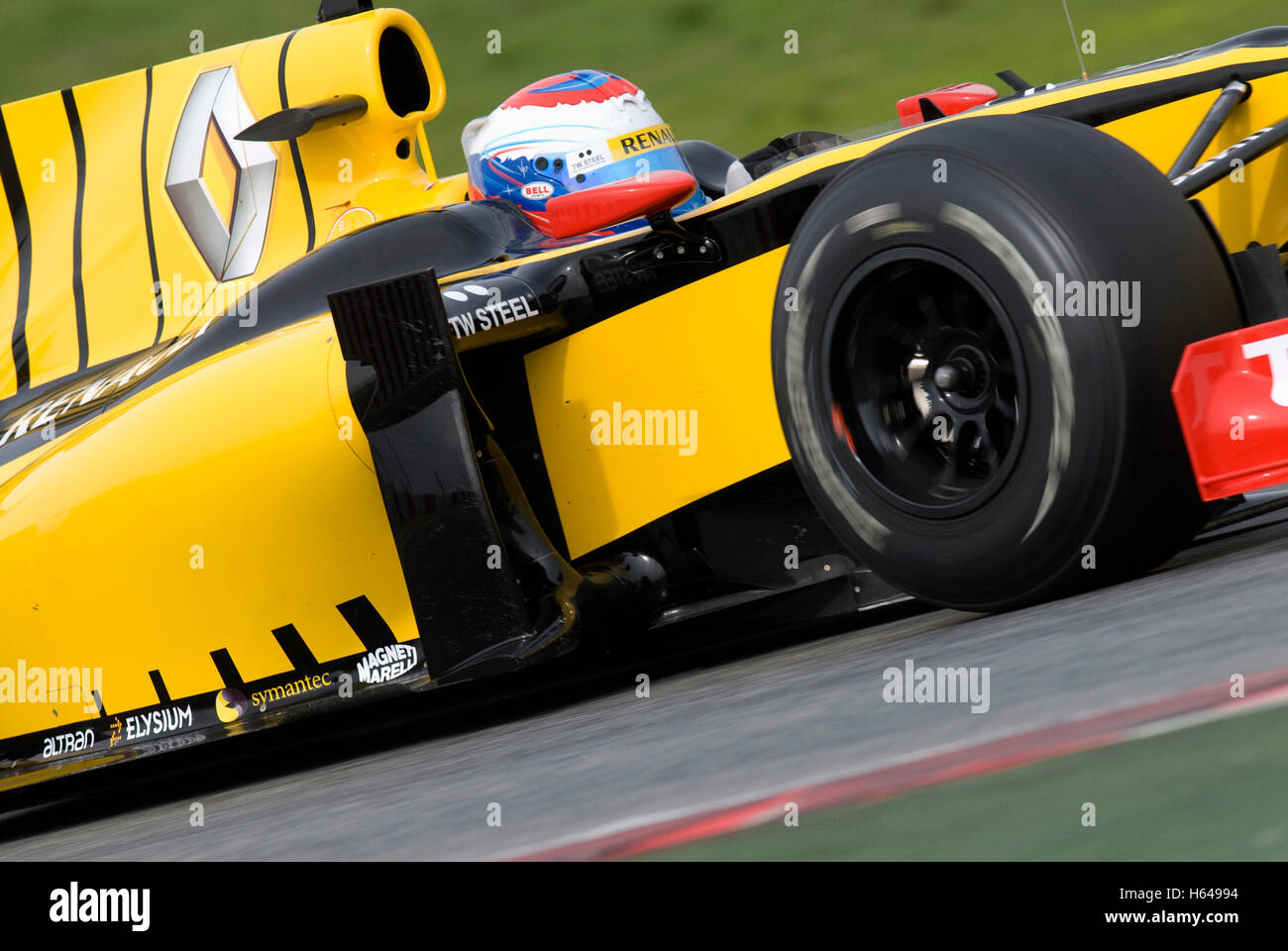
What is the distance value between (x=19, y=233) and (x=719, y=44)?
12.5m

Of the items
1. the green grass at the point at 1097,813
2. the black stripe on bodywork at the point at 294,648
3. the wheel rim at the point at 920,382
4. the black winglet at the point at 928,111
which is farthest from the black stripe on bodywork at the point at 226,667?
the green grass at the point at 1097,813

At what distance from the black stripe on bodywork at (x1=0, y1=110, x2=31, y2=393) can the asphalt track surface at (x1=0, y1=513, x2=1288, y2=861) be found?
4.60ft

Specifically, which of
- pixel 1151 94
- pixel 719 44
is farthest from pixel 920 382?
pixel 719 44

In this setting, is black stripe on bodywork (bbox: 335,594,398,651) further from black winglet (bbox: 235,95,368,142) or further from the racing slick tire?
black winglet (bbox: 235,95,368,142)

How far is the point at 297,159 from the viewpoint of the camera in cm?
440

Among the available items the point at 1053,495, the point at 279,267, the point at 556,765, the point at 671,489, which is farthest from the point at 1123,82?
the point at 279,267

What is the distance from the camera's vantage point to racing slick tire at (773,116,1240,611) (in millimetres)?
2361

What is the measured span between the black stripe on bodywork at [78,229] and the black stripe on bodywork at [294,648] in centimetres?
145

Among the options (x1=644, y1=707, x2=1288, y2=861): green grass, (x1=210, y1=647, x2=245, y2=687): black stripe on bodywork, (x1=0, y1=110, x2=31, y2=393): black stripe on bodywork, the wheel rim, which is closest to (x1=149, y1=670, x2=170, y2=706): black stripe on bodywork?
(x1=210, y1=647, x2=245, y2=687): black stripe on bodywork

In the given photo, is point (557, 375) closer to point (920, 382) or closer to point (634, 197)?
point (634, 197)

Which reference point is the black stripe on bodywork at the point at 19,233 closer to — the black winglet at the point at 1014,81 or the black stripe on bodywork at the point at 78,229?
the black stripe on bodywork at the point at 78,229

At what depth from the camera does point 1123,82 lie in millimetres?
2879
